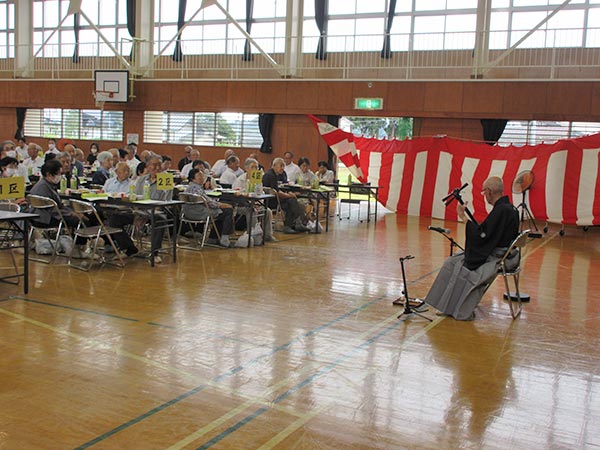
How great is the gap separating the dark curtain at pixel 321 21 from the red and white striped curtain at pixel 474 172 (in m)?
3.41

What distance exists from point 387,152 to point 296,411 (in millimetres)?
10652

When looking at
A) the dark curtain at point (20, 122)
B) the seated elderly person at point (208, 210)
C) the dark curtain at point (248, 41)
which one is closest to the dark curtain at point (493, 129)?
the dark curtain at point (248, 41)

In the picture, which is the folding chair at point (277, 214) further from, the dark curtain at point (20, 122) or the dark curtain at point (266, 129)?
the dark curtain at point (20, 122)

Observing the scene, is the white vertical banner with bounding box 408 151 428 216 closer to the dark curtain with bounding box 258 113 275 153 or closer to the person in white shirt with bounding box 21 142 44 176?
the dark curtain with bounding box 258 113 275 153

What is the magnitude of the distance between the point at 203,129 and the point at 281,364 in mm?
Answer: 14448

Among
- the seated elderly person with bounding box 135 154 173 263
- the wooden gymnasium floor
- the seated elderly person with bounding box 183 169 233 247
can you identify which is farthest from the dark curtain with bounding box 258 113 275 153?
the wooden gymnasium floor

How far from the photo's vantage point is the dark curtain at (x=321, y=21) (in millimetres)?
16781

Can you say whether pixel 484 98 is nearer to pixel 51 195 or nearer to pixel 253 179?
pixel 253 179

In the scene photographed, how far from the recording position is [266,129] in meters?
17.0

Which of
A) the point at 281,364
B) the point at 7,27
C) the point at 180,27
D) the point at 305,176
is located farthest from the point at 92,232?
the point at 7,27

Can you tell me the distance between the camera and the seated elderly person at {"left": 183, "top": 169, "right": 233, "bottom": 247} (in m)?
8.66

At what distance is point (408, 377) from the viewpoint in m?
4.24

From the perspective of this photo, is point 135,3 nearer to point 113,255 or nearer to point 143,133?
point 143,133

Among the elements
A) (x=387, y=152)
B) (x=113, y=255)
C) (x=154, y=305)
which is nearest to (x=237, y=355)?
(x=154, y=305)
